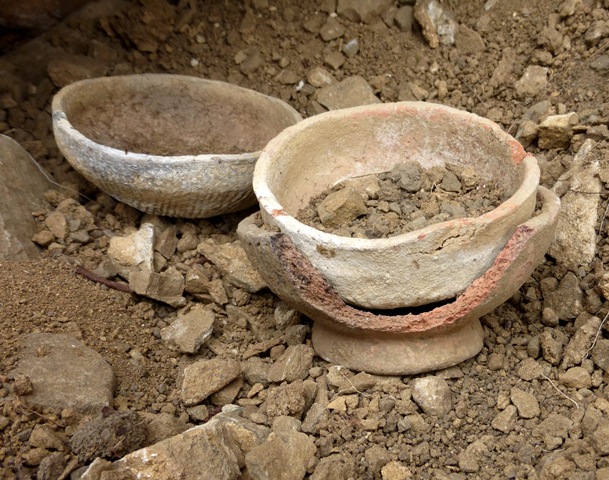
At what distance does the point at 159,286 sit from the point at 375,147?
102 cm

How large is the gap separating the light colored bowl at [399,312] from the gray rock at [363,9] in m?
1.53

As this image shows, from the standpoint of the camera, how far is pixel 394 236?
2.70m

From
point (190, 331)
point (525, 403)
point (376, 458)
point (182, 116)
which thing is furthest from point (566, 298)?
point (182, 116)

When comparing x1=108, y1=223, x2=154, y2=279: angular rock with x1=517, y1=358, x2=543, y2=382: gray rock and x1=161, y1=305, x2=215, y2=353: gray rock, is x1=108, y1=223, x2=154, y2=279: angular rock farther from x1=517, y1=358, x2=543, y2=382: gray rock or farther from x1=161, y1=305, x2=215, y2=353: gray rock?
x1=517, y1=358, x2=543, y2=382: gray rock

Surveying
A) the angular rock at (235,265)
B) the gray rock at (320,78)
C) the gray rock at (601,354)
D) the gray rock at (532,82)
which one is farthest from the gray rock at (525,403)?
the gray rock at (320,78)

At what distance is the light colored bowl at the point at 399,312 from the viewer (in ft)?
8.72

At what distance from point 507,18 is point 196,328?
2.03 metres

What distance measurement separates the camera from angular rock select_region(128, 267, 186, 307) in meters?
3.22

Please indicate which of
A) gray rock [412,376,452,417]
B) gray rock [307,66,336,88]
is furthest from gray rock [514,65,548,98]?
gray rock [412,376,452,417]

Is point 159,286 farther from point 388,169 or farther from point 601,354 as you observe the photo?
point 601,354

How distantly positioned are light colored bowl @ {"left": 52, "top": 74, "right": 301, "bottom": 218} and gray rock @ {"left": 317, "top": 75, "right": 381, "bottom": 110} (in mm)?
296

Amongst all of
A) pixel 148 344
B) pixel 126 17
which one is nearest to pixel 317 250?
pixel 148 344

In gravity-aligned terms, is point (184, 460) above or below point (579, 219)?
below

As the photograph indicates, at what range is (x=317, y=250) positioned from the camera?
8.60 ft
